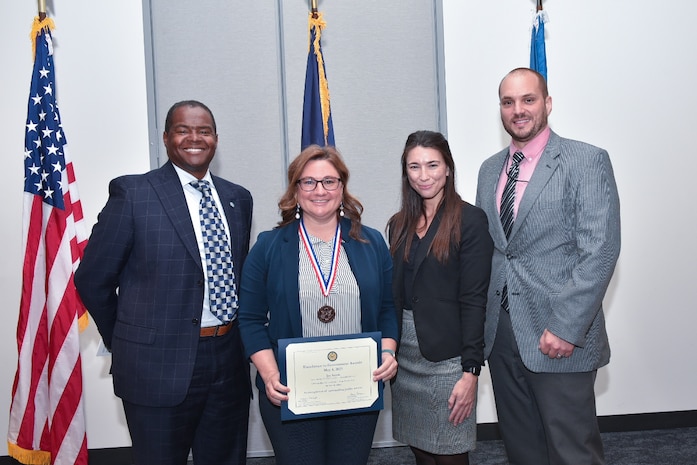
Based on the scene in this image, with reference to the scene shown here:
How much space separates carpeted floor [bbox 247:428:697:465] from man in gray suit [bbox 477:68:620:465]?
4.45 feet

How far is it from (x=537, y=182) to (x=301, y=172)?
887 millimetres

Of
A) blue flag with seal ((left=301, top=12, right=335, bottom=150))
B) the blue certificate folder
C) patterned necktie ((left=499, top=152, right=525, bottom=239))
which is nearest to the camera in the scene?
the blue certificate folder

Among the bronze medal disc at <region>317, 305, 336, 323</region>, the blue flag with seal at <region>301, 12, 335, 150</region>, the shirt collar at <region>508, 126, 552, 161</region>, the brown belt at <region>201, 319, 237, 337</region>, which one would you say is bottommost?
the brown belt at <region>201, 319, 237, 337</region>

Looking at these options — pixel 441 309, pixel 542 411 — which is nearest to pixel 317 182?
pixel 441 309

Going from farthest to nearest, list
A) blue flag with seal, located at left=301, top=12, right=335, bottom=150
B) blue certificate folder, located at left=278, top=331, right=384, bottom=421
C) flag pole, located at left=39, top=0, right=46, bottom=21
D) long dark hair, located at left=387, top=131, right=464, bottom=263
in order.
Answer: blue flag with seal, located at left=301, top=12, right=335, bottom=150 < flag pole, located at left=39, top=0, right=46, bottom=21 < long dark hair, located at left=387, top=131, right=464, bottom=263 < blue certificate folder, located at left=278, top=331, right=384, bottom=421

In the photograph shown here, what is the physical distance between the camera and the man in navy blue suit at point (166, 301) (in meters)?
2.08

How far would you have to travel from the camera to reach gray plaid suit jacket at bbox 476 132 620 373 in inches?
81.5

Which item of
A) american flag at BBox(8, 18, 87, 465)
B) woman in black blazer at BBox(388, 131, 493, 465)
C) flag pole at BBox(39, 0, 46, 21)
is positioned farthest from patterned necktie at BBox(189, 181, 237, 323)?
flag pole at BBox(39, 0, 46, 21)

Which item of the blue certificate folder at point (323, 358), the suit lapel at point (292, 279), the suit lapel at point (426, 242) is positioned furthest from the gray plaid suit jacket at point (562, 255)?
the suit lapel at point (292, 279)

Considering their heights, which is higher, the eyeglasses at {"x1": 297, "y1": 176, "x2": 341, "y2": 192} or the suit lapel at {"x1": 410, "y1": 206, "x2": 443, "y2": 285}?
the eyeglasses at {"x1": 297, "y1": 176, "x2": 341, "y2": 192}

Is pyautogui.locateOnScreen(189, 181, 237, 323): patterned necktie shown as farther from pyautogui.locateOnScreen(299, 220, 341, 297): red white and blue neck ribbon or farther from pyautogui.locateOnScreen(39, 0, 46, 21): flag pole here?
pyautogui.locateOnScreen(39, 0, 46, 21): flag pole

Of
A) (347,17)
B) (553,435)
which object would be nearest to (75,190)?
(347,17)

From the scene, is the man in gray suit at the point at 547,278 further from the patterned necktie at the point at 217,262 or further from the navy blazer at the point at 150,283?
the navy blazer at the point at 150,283

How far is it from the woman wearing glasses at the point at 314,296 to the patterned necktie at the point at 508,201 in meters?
0.50
